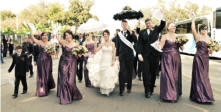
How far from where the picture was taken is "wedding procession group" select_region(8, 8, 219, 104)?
6.32 m

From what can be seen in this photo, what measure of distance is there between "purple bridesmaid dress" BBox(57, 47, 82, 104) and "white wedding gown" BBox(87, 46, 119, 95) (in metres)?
0.90

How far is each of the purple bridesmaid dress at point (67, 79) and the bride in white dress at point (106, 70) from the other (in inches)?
36.4

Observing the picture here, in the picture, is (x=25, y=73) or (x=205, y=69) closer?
(x=205, y=69)

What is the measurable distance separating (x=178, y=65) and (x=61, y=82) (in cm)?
314

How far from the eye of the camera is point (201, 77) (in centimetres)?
626

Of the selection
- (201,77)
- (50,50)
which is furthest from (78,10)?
(201,77)

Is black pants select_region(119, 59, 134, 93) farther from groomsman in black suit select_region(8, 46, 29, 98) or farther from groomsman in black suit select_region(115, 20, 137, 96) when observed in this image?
groomsman in black suit select_region(8, 46, 29, 98)

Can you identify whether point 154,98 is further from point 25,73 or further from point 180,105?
point 25,73

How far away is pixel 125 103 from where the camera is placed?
6.27 metres

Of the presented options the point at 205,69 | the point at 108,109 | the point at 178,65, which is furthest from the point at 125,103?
the point at 205,69

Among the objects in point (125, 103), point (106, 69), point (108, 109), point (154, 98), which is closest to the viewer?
point (108, 109)

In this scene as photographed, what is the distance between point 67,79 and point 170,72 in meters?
2.71

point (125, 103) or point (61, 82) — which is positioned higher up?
point (61, 82)

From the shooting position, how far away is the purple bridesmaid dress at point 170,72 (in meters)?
6.35
